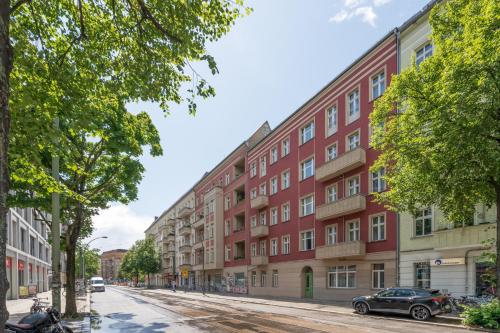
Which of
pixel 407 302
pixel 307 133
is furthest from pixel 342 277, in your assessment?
pixel 307 133

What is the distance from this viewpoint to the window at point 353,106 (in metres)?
26.3

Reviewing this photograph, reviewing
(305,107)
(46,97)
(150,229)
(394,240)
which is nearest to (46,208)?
(46,97)

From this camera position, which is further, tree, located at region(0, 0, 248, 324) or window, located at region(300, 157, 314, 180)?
window, located at region(300, 157, 314, 180)

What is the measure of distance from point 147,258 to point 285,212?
49.0 metres

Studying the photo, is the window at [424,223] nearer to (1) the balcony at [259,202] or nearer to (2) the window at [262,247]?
(1) the balcony at [259,202]

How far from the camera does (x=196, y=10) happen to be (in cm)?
663

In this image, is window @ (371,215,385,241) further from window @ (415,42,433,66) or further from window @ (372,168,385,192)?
window @ (415,42,433,66)

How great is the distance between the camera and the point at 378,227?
23938mm

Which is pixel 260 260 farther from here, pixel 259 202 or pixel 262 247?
pixel 259 202

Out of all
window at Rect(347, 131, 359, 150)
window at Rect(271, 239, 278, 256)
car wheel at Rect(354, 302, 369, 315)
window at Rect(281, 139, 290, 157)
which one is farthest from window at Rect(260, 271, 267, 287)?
car wheel at Rect(354, 302, 369, 315)

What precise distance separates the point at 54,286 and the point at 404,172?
41.1ft

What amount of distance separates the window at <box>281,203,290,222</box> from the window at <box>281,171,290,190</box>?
5.50 ft

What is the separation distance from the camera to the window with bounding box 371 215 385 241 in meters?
23.7

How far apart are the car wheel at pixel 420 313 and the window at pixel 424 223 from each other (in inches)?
223
